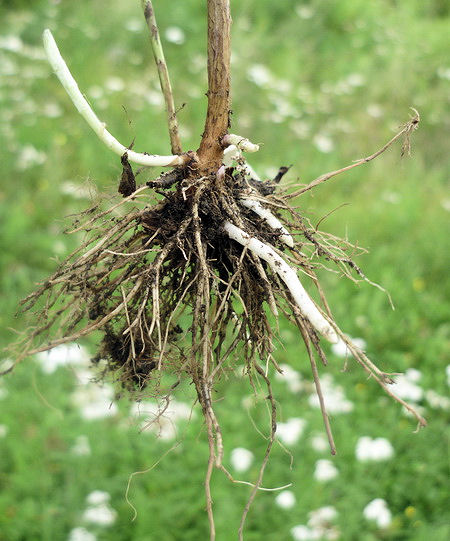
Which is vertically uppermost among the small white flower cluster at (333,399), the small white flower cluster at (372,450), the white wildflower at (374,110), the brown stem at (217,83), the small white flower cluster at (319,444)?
the white wildflower at (374,110)

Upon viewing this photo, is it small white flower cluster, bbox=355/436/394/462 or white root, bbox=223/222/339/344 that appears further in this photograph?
small white flower cluster, bbox=355/436/394/462

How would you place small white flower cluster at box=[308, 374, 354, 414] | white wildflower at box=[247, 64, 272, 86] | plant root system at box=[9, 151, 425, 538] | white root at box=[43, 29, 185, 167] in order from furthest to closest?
white wildflower at box=[247, 64, 272, 86], small white flower cluster at box=[308, 374, 354, 414], plant root system at box=[9, 151, 425, 538], white root at box=[43, 29, 185, 167]

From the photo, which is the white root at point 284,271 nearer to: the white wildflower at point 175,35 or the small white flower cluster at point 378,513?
the small white flower cluster at point 378,513

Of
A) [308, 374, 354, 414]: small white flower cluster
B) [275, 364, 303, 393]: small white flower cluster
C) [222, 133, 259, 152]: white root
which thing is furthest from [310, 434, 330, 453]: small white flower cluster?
[222, 133, 259, 152]: white root

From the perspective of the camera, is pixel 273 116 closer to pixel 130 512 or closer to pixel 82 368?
pixel 82 368

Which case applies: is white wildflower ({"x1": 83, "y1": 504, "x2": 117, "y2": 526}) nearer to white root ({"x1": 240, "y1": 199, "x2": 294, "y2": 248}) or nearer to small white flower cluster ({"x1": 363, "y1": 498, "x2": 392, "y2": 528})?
small white flower cluster ({"x1": 363, "y1": 498, "x2": 392, "y2": 528})

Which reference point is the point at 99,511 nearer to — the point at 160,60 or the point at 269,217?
the point at 269,217

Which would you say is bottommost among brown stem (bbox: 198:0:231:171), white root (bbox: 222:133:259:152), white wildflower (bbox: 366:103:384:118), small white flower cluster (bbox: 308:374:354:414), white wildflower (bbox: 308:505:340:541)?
white wildflower (bbox: 308:505:340:541)

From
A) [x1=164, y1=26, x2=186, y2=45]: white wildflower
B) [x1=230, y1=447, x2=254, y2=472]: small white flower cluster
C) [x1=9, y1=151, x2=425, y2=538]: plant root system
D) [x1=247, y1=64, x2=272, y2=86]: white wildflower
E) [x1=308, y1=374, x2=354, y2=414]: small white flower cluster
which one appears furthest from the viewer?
[x1=164, y1=26, x2=186, y2=45]: white wildflower

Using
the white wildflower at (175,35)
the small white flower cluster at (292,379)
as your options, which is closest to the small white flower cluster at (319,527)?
the small white flower cluster at (292,379)
